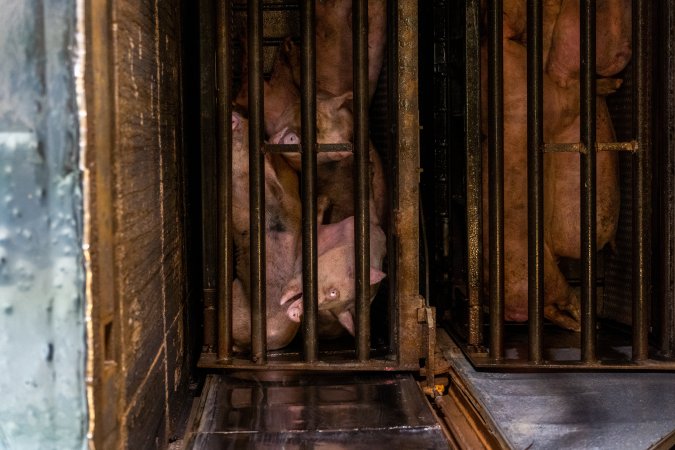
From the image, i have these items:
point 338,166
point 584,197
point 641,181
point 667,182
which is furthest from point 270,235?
point 667,182

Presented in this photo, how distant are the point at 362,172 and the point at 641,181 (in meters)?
1.16

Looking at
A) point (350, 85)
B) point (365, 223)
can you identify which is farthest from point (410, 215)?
point (350, 85)

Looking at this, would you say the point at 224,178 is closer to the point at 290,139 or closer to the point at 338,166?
the point at 290,139

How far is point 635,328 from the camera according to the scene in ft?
9.70

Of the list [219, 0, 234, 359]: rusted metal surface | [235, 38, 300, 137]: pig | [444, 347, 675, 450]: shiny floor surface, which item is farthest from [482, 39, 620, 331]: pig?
[219, 0, 234, 359]: rusted metal surface

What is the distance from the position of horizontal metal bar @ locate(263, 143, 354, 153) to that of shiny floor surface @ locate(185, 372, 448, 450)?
874 mm

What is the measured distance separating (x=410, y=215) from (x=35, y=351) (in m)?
1.62

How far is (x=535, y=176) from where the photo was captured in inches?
117

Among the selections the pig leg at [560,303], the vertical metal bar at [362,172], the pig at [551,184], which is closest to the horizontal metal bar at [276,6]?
the vertical metal bar at [362,172]

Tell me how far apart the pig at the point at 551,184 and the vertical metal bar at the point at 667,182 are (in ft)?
1.06

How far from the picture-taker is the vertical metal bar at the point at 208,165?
9.47 feet

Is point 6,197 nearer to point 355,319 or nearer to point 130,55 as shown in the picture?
point 130,55

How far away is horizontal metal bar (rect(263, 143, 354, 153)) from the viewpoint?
283 cm

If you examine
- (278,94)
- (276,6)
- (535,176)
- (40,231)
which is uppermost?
(276,6)
